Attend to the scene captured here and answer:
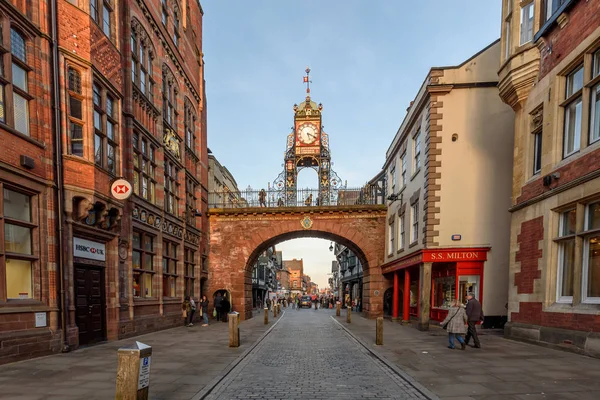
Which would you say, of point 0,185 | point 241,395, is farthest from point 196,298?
point 241,395

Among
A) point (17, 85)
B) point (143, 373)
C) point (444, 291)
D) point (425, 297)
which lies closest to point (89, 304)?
point (17, 85)

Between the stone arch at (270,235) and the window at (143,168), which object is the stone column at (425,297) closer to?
the stone arch at (270,235)

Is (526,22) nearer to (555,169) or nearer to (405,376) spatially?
(555,169)

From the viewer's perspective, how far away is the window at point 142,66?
49.5 ft

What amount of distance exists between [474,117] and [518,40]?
12.5 feet

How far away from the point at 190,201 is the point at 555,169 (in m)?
18.0

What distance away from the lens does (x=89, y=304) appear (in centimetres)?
1170

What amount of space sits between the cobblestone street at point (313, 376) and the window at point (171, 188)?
985 cm

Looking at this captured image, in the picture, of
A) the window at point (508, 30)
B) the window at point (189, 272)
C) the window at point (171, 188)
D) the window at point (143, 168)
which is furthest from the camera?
the window at point (189, 272)

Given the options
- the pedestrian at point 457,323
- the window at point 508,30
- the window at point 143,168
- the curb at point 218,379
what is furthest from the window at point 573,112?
the window at point 143,168

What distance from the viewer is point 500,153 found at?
1574cm

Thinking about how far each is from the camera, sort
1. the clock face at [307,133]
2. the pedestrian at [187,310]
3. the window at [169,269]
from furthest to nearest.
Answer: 1. the clock face at [307,133]
2. the pedestrian at [187,310]
3. the window at [169,269]

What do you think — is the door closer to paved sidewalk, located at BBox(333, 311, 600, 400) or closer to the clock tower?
paved sidewalk, located at BBox(333, 311, 600, 400)

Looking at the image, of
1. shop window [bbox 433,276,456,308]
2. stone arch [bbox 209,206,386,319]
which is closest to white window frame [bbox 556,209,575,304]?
shop window [bbox 433,276,456,308]
